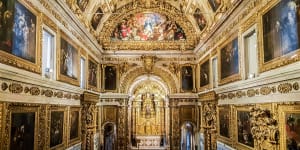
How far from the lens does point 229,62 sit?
1517cm

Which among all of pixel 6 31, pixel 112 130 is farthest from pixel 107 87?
pixel 6 31

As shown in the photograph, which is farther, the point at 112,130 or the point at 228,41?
the point at 112,130

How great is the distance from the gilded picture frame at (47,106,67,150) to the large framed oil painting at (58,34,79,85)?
4.80 ft

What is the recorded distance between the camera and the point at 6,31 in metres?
8.52

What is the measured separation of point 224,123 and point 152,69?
9.43m

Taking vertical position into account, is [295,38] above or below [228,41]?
below

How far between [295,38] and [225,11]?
22.9 feet

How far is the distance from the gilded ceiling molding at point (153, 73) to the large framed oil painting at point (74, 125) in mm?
7783

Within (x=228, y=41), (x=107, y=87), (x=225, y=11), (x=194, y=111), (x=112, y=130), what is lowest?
(x=112, y=130)

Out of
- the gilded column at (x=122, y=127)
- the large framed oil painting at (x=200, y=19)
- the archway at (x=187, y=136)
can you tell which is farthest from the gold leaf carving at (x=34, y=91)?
the archway at (x=187, y=136)

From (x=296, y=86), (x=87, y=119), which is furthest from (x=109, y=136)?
(x=296, y=86)

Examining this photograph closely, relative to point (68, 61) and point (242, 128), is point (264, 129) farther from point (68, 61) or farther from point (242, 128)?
point (68, 61)

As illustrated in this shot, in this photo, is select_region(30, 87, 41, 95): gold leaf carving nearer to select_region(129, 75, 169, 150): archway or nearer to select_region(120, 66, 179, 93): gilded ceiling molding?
select_region(120, 66, 179, 93): gilded ceiling molding

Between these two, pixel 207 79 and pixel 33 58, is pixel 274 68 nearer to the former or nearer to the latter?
pixel 33 58
